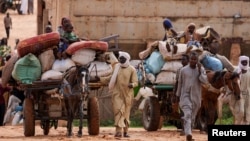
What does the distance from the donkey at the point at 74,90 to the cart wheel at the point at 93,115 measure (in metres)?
0.34

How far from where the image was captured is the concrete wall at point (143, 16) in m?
32.2

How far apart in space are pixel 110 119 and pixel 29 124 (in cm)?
849

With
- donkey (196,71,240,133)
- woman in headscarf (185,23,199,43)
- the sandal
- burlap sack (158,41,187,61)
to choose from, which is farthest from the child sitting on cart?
woman in headscarf (185,23,199,43)

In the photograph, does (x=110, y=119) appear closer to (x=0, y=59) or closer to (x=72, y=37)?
(x=0, y=59)

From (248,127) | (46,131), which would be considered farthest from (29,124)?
(248,127)

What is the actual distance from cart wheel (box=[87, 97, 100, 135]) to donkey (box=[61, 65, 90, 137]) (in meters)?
0.34

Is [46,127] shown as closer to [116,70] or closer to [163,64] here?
[116,70]

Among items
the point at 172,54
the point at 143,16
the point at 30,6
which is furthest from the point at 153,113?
the point at 30,6

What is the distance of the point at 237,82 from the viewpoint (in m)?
20.8

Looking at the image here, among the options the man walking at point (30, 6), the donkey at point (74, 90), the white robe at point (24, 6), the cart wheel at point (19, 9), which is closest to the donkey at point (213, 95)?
the donkey at point (74, 90)

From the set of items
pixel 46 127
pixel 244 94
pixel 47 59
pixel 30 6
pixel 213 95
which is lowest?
pixel 46 127

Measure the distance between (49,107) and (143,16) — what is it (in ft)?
36.5

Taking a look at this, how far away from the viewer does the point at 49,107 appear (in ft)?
72.7

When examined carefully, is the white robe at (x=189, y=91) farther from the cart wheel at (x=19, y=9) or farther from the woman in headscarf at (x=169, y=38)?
the cart wheel at (x=19, y=9)
